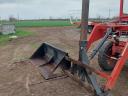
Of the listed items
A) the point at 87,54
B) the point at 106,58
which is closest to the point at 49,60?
the point at 87,54

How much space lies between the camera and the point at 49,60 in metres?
8.12

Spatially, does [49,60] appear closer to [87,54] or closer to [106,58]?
[87,54]

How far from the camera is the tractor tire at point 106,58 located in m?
7.99

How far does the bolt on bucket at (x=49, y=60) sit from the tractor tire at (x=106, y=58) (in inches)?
47.1

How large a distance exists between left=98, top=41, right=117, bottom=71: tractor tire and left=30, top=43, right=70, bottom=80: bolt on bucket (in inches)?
47.1

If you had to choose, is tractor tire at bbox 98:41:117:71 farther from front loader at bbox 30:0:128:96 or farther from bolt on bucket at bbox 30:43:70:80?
bolt on bucket at bbox 30:43:70:80

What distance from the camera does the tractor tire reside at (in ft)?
26.2

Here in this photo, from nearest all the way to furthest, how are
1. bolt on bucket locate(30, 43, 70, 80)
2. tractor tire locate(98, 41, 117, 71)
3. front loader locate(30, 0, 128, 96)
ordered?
front loader locate(30, 0, 128, 96)
bolt on bucket locate(30, 43, 70, 80)
tractor tire locate(98, 41, 117, 71)

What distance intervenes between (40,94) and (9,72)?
230 centimetres

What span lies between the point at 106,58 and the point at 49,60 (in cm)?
150

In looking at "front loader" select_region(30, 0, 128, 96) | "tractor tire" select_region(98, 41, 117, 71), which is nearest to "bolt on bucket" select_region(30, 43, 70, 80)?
"front loader" select_region(30, 0, 128, 96)

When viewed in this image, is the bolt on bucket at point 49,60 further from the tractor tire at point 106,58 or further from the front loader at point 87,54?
the tractor tire at point 106,58

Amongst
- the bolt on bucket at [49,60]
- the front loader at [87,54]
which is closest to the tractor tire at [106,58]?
the front loader at [87,54]

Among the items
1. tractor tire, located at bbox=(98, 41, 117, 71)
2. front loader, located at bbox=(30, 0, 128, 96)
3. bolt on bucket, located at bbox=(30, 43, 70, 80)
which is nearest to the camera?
front loader, located at bbox=(30, 0, 128, 96)
